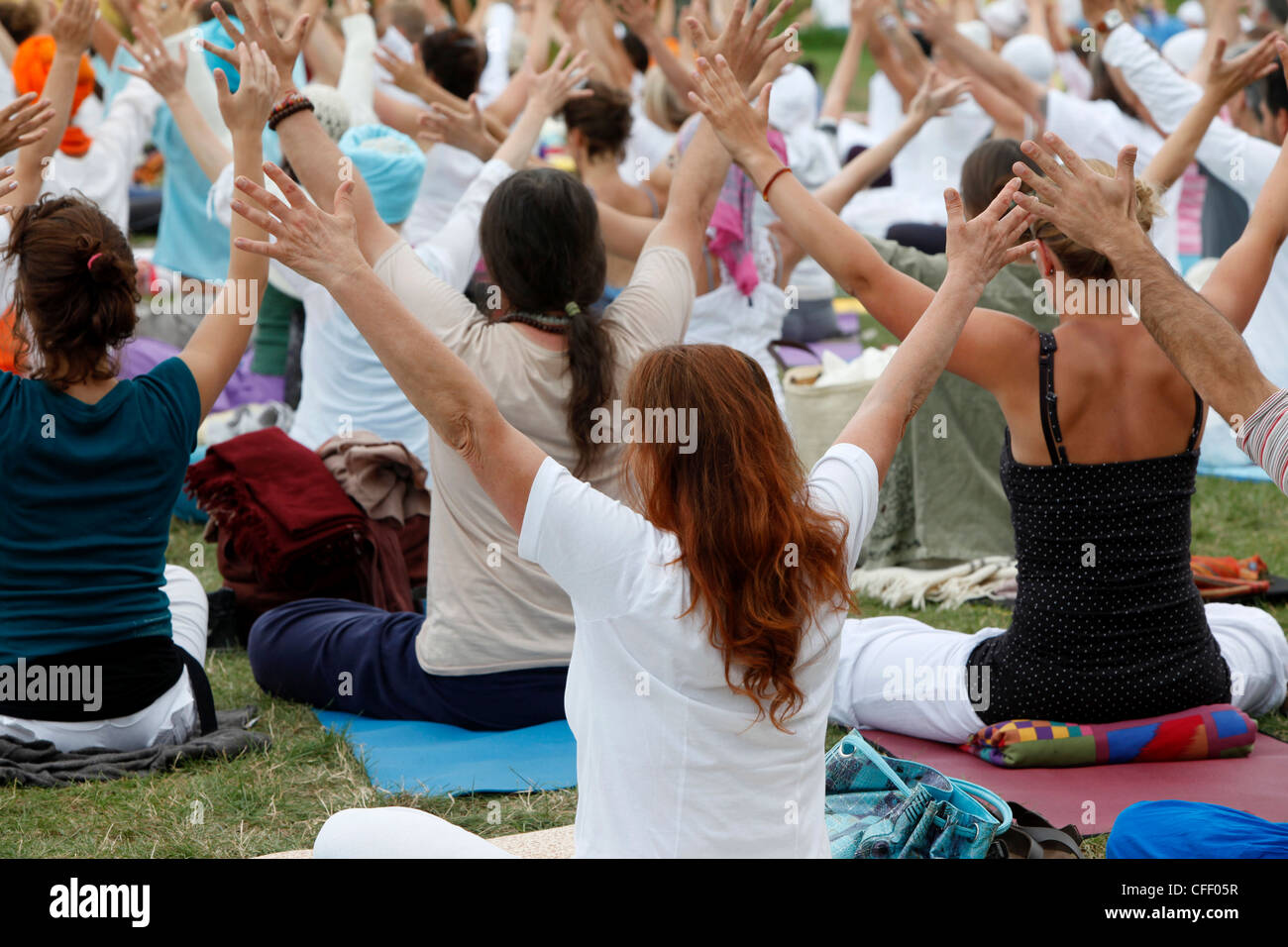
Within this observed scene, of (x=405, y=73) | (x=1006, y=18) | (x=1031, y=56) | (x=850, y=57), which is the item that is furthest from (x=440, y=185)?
(x=1006, y=18)

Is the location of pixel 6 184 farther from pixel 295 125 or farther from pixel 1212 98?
pixel 1212 98

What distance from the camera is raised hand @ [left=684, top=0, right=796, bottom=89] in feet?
10.5

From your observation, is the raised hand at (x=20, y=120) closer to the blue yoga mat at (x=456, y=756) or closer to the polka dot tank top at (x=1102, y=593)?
the blue yoga mat at (x=456, y=756)

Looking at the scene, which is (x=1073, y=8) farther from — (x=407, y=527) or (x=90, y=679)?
(x=90, y=679)

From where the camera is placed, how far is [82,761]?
3.30 m

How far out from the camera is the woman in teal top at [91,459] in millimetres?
3113

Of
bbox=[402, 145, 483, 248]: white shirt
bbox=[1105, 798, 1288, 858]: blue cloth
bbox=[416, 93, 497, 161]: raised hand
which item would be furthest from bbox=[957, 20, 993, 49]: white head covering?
bbox=[1105, 798, 1288, 858]: blue cloth

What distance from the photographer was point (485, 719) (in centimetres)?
366

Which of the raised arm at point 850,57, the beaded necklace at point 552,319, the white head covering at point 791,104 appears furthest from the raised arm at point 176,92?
the white head covering at point 791,104

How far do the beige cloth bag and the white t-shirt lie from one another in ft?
10.2

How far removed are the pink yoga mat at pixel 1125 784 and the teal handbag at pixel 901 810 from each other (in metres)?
0.47
